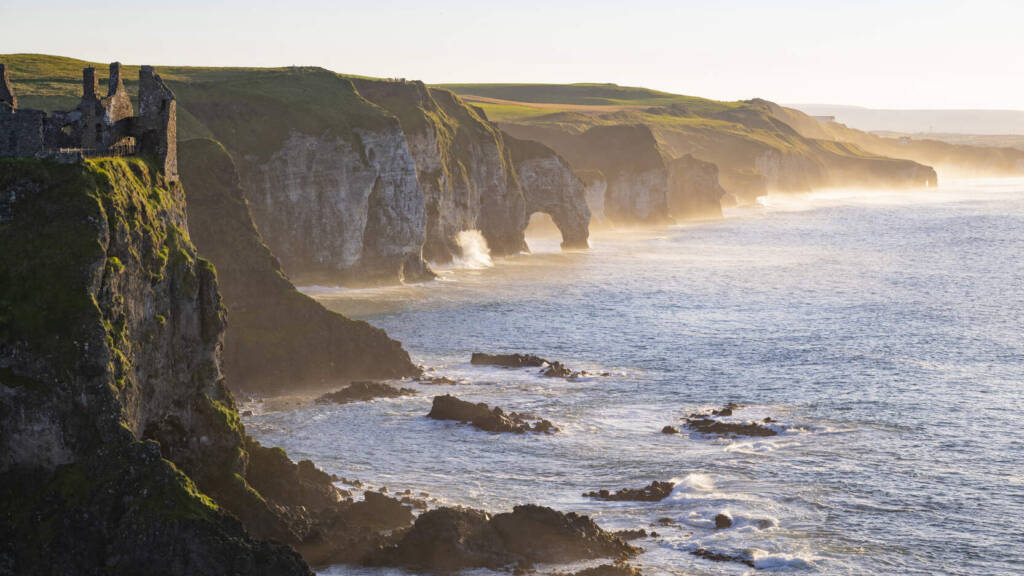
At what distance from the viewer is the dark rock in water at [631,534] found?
44.2 meters

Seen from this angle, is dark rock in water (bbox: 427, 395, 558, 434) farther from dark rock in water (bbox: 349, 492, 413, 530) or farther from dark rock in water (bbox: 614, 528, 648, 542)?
dark rock in water (bbox: 614, 528, 648, 542)

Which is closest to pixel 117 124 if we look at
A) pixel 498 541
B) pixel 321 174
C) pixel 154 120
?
pixel 154 120

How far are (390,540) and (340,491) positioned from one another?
6.23m

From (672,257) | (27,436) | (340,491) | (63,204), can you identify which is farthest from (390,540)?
(672,257)

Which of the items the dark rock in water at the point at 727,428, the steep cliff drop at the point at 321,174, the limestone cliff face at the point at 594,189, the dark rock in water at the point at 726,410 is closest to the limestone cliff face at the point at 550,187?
the limestone cliff face at the point at 594,189

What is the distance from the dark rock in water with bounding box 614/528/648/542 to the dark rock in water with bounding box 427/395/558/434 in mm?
15930

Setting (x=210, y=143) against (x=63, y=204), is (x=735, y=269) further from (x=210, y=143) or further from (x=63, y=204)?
(x=63, y=204)

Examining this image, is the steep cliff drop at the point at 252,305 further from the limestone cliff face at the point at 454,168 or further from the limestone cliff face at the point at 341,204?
the limestone cliff face at the point at 454,168

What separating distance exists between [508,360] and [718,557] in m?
38.1

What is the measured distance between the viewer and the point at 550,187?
520 ft

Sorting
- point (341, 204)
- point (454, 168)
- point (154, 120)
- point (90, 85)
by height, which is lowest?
point (341, 204)

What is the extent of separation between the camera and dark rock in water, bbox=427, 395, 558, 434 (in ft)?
198

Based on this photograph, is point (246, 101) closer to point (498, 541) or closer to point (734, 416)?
point (734, 416)

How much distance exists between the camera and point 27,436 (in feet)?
113
